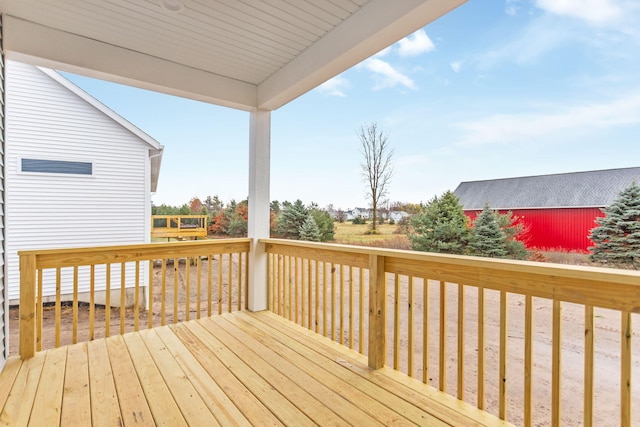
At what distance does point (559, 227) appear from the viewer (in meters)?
1.97

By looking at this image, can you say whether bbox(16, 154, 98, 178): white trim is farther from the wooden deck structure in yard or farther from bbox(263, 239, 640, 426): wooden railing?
bbox(263, 239, 640, 426): wooden railing

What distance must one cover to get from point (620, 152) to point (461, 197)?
4.03ft

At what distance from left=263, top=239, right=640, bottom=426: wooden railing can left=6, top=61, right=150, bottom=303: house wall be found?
12.0ft

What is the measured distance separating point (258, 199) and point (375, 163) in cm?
140

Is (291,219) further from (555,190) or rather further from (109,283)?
(555,190)

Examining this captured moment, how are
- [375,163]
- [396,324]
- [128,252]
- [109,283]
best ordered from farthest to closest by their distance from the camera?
[375,163]
[128,252]
[109,283]
[396,324]

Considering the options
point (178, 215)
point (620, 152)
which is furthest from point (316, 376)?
point (178, 215)

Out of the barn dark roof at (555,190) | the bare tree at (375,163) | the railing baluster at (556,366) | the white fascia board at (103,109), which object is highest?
the white fascia board at (103,109)

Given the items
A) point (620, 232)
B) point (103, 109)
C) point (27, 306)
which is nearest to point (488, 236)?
point (620, 232)

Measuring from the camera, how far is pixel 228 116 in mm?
5078

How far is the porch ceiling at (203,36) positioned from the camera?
212 cm

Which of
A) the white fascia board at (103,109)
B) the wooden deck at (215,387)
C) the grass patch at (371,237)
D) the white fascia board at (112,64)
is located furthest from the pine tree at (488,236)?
the white fascia board at (103,109)

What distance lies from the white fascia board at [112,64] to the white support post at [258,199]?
0.30 meters

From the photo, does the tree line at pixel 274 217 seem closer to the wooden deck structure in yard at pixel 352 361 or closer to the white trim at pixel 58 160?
the wooden deck structure in yard at pixel 352 361
